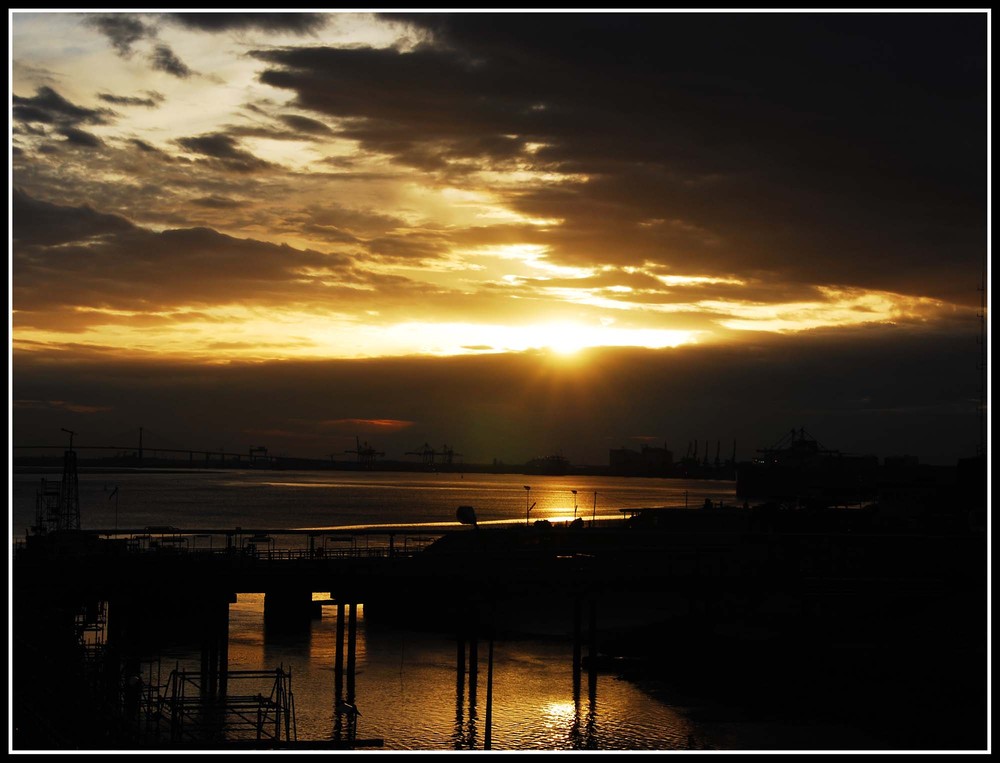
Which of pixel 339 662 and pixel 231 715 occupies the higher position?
pixel 339 662

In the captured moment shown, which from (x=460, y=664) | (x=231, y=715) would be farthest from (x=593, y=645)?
(x=231, y=715)

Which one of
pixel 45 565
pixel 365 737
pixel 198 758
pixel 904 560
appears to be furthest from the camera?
pixel 904 560

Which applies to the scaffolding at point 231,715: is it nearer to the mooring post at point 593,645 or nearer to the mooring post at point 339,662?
the mooring post at point 339,662

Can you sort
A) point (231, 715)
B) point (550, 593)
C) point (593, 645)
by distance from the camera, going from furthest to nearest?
point (593, 645) < point (550, 593) < point (231, 715)

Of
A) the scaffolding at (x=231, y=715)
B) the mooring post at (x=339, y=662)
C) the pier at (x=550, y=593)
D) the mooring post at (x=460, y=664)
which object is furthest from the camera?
the mooring post at (x=460, y=664)

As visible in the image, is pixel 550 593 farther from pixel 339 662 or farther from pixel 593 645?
pixel 339 662

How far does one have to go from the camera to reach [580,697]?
42000 millimetres

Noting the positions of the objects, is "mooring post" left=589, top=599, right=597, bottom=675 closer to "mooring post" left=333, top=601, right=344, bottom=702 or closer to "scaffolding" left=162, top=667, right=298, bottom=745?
"mooring post" left=333, top=601, right=344, bottom=702

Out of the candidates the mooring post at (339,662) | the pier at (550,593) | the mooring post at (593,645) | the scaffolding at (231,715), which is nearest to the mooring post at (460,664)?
the pier at (550,593)

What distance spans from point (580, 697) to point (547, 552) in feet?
24.0

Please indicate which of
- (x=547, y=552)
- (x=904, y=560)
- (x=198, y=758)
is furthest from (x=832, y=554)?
(x=198, y=758)

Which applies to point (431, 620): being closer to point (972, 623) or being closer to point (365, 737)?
point (365, 737)

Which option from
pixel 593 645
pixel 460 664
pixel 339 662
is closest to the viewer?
pixel 339 662

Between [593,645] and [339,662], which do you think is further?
[593,645]
